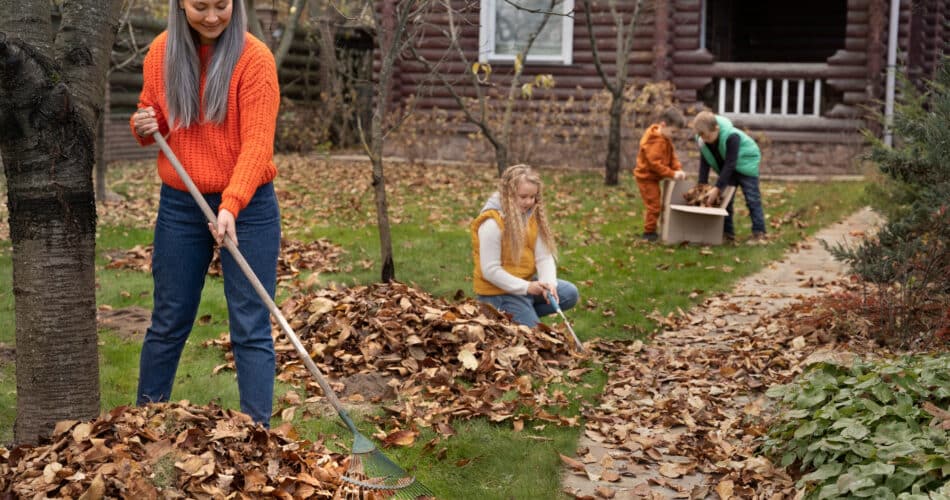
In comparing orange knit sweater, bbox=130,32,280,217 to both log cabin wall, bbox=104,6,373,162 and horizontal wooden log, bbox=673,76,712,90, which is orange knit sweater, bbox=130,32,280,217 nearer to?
log cabin wall, bbox=104,6,373,162

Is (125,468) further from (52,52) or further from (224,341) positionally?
(224,341)

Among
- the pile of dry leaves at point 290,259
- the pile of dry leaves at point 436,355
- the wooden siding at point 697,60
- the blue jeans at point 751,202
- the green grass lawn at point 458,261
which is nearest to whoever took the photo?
the green grass lawn at point 458,261

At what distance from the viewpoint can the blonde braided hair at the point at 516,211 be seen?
6.32 meters

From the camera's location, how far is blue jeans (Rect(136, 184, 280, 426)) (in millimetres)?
4047

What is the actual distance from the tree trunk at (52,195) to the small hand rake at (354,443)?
1.05 ft

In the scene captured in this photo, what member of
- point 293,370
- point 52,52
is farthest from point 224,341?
point 52,52

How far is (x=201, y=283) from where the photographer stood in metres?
4.18

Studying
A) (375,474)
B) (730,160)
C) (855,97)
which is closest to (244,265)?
(375,474)

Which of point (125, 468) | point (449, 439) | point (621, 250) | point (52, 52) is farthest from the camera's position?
point (621, 250)

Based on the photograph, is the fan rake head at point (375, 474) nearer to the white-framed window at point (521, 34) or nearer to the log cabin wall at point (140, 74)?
the log cabin wall at point (140, 74)

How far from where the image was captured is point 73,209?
12.3 feet

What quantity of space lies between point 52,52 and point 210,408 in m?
1.32

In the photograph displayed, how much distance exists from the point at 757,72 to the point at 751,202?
6.46m

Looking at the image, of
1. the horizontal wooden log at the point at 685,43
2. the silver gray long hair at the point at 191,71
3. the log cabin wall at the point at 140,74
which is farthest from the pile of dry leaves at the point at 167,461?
the horizontal wooden log at the point at 685,43
